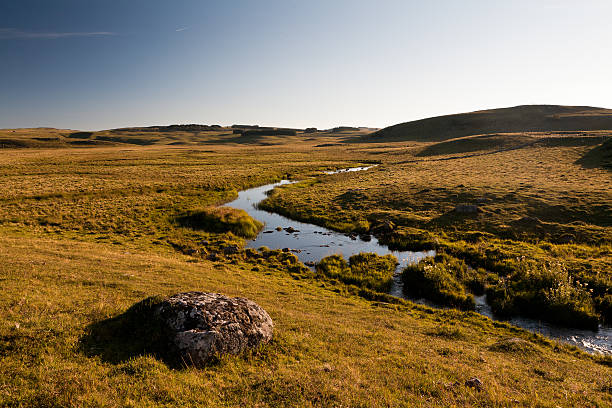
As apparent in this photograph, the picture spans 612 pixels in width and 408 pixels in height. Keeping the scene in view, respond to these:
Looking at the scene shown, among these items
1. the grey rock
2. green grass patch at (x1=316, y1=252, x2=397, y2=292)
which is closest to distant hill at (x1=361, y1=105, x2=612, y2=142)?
the grey rock

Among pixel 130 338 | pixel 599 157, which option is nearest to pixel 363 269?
pixel 130 338

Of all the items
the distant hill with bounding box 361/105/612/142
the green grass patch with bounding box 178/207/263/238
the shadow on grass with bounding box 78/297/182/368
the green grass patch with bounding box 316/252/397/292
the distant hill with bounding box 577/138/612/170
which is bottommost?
the green grass patch with bounding box 316/252/397/292

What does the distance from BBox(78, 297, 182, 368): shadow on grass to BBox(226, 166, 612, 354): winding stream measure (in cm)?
1494

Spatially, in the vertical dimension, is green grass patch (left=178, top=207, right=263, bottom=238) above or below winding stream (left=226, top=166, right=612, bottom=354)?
above

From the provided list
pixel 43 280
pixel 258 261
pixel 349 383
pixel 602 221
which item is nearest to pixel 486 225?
pixel 602 221

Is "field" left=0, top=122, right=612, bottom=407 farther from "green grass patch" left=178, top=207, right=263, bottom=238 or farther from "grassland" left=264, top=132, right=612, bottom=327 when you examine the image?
"green grass patch" left=178, top=207, right=263, bottom=238

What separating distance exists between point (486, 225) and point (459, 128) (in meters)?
182

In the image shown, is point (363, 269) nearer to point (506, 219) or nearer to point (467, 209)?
point (506, 219)

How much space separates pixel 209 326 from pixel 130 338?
2.57 meters

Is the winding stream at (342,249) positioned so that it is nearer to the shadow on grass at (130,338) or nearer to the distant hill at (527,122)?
the shadow on grass at (130,338)

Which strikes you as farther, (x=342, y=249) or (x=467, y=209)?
(x=467, y=209)

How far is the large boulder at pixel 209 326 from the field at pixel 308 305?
0.44m

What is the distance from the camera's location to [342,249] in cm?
2738

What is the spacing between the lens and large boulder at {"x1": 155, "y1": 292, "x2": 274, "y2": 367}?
329 inches
